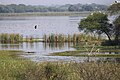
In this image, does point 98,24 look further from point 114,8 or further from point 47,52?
point 47,52

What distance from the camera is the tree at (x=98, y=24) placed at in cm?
6788

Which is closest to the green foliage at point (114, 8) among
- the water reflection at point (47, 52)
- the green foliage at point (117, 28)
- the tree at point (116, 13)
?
the tree at point (116, 13)

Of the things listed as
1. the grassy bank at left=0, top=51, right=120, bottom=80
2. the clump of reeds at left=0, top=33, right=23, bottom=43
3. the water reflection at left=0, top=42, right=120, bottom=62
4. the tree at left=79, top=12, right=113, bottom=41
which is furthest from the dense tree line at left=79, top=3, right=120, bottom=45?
the grassy bank at left=0, top=51, right=120, bottom=80

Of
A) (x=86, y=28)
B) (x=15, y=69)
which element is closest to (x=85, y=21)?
(x=86, y=28)

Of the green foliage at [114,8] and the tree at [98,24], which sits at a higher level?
the green foliage at [114,8]

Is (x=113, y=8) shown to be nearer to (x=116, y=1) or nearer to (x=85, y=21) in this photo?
(x=116, y=1)

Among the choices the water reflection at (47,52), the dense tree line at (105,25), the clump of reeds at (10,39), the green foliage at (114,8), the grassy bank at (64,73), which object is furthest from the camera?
the clump of reeds at (10,39)

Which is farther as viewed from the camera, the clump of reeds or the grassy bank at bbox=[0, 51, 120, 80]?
the clump of reeds

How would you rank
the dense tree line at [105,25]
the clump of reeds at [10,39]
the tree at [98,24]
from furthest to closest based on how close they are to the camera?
the clump of reeds at [10,39] → the tree at [98,24] → the dense tree line at [105,25]

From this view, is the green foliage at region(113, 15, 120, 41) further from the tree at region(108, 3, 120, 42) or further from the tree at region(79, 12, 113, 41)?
the tree at region(79, 12, 113, 41)

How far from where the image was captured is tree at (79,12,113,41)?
67875mm

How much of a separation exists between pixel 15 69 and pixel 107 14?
52.4 meters

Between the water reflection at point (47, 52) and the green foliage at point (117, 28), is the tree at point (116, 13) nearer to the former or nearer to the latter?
the green foliage at point (117, 28)

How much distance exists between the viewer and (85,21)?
72250 mm
